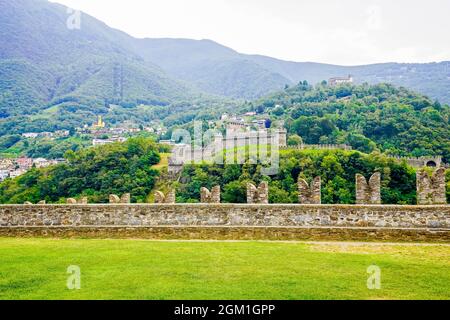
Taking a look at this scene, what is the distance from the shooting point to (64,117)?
495 feet

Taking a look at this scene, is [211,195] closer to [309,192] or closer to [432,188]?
[309,192]

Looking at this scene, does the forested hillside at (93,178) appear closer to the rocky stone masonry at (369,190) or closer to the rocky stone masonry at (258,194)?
the rocky stone masonry at (258,194)

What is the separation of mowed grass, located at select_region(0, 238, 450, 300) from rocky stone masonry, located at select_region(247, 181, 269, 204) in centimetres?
205

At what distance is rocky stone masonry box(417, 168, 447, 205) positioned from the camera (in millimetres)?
14791

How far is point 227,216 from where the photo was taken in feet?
50.3

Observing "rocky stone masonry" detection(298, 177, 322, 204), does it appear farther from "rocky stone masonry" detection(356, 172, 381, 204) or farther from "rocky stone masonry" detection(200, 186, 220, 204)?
"rocky stone masonry" detection(200, 186, 220, 204)

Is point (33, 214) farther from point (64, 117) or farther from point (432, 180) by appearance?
point (64, 117)

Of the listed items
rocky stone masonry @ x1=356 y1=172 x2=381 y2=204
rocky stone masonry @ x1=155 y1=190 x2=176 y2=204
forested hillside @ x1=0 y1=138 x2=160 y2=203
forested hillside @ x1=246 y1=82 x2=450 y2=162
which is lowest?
forested hillside @ x1=0 y1=138 x2=160 y2=203

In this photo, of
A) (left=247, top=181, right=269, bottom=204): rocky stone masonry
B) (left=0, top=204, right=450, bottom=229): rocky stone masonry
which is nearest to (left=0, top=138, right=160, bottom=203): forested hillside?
(left=0, top=204, right=450, bottom=229): rocky stone masonry

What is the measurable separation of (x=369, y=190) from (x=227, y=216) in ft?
14.0

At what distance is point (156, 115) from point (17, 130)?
59434 mm

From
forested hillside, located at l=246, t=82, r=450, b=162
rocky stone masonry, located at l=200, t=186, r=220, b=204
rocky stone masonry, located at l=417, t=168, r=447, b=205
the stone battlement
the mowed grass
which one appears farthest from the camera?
forested hillside, located at l=246, t=82, r=450, b=162

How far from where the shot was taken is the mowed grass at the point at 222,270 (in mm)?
9039

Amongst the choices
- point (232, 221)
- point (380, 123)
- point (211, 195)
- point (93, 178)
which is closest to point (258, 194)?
point (232, 221)
